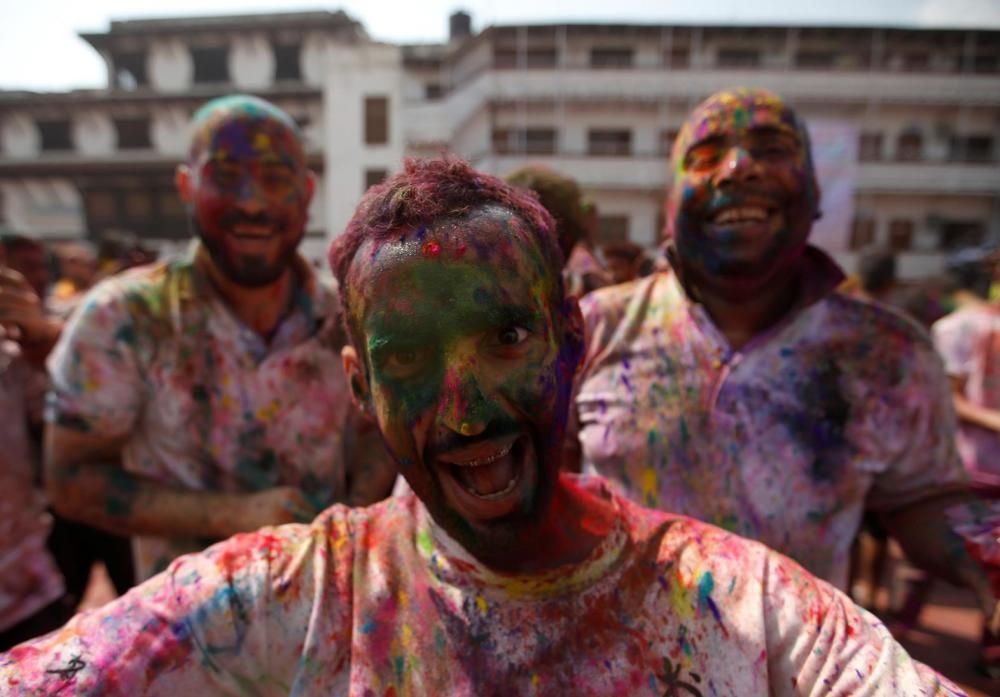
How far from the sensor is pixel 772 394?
6.29 feet

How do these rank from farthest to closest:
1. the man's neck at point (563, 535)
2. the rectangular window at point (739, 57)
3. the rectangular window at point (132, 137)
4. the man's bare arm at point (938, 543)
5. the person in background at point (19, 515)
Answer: the rectangular window at point (132, 137), the rectangular window at point (739, 57), the person in background at point (19, 515), the man's bare arm at point (938, 543), the man's neck at point (563, 535)

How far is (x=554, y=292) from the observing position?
1.28 metres

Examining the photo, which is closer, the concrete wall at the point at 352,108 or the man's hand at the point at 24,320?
the man's hand at the point at 24,320

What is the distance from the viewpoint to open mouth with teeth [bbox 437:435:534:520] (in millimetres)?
1179

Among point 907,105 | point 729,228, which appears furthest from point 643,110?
point 729,228

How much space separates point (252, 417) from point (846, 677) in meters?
1.84

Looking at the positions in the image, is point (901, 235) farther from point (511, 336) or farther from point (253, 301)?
point (511, 336)

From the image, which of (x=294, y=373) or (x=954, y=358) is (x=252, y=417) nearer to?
(x=294, y=373)

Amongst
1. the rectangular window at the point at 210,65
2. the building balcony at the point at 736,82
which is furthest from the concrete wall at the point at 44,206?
the building balcony at the point at 736,82

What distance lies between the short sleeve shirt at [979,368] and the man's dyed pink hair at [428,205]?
11.8 feet

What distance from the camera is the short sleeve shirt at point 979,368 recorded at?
389cm

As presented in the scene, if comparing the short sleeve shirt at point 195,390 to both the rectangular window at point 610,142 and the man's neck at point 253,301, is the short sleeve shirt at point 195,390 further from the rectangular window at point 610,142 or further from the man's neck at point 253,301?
the rectangular window at point 610,142

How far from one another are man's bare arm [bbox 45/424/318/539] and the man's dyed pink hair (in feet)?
3.48

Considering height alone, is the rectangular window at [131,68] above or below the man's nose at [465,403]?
above
